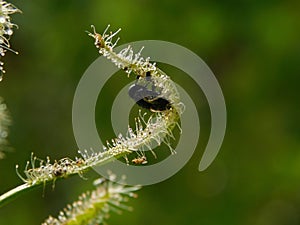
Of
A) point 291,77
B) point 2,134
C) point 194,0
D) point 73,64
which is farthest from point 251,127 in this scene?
point 2,134

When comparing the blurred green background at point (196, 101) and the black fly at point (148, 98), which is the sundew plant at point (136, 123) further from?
the blurred green background at point (196, 101)

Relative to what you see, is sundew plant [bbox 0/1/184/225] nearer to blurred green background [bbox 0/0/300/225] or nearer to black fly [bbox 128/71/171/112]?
black fly [bbox 128/71/171/112]

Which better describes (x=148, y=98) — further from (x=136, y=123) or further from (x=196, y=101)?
(x=196, y=101)

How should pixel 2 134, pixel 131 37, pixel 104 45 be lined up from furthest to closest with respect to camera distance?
pixel 131 37, pixel 2 134, pixel 104 45

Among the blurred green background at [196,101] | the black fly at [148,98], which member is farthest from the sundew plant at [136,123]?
the blurred green background at [196,101]

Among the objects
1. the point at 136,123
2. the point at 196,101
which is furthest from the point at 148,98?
the point at 196,101

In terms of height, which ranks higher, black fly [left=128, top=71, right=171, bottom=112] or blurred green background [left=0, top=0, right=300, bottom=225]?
blurred green background [left=0, top=0, right=300, bottom=225]

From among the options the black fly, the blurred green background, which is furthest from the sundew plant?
the blurred green background

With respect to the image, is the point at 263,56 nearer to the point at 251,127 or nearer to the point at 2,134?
the point at 251,127

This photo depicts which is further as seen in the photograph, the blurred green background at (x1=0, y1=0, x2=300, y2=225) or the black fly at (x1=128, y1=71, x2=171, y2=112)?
the blurred green background at (x1=0, y1=0, x2=300, y2=225)

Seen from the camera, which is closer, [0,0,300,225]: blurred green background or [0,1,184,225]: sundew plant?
[0,1,184,225]: sundew plant
